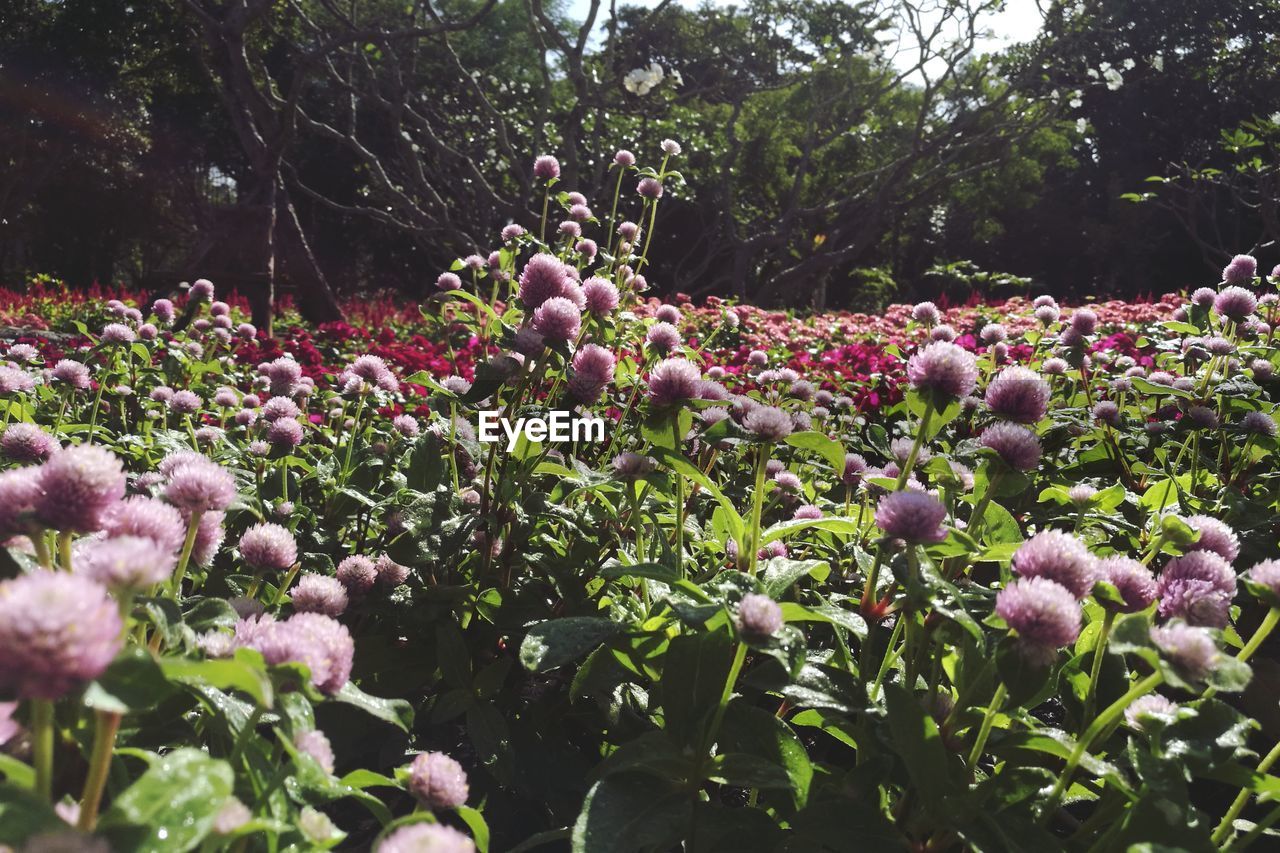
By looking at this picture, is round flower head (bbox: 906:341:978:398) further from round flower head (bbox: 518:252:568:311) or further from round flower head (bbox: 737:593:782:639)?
round flower head (bbox: 518:252:568:311)

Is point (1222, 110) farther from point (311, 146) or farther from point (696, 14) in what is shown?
point (311, 146)

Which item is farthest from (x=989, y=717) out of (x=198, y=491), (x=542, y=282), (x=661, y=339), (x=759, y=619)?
(x=661, y=339)

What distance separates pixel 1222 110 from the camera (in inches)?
742

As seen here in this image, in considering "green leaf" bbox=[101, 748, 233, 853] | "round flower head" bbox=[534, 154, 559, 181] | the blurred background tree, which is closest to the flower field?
"green leaf" bbox=[101, 748, 233, 853]

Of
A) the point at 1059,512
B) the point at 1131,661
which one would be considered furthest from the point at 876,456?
the point at 1131,661

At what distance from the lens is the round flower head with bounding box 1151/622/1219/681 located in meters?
0.81

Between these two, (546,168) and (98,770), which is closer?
(98,770)

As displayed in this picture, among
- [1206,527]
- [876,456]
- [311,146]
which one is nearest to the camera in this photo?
[1206,527]

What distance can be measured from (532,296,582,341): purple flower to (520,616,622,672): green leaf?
525 mm

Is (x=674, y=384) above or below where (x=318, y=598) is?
above

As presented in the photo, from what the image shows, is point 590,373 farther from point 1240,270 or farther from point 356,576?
point 1240,270

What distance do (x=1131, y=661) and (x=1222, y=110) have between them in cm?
2240

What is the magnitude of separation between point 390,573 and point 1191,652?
1.17 metres

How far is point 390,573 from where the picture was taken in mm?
1506
